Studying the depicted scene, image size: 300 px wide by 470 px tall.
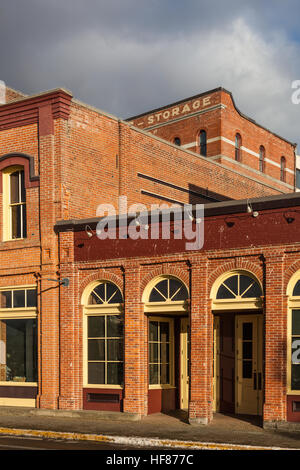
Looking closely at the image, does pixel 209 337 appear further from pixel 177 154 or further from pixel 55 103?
pixel 177 154

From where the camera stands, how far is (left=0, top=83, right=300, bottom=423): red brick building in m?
15.7

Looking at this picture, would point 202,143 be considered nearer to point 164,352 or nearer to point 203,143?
point 203,143

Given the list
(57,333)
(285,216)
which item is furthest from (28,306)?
(285,216)

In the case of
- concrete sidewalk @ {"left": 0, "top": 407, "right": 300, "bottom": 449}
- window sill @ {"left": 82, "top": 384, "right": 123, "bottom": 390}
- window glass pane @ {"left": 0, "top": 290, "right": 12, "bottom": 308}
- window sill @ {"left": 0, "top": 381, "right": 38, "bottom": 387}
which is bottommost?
concrete sidewalk @ {"left": 0, "top": 407, "right": 300, "bottom": 449}

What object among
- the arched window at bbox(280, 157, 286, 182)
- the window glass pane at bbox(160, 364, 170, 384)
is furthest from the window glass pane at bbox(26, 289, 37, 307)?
the arched window at bbox(280, 157, 286, 182)

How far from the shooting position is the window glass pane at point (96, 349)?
59.4 feet

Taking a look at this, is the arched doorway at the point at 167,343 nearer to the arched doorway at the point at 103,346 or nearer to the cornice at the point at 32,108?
the arched doorway at the point at 103,346

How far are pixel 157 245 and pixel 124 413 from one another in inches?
179

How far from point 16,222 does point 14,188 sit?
1058mm

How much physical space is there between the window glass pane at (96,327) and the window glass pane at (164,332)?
Result: 1626 mm

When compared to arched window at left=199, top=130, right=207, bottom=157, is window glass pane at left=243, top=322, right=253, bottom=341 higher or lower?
lower

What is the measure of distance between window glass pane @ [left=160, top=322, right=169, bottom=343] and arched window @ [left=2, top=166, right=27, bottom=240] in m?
5.14

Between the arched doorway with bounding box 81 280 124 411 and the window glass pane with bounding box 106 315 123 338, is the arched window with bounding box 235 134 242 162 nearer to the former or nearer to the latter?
the arched doorway with bounding box 81 280 124 411

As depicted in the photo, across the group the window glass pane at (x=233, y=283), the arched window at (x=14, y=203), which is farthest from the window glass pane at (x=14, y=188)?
the window glass pane at (x=233, y=283)
